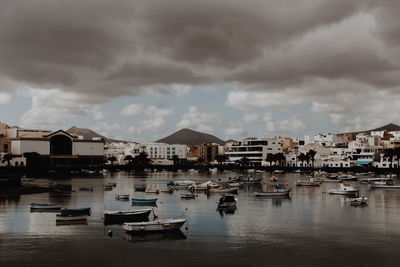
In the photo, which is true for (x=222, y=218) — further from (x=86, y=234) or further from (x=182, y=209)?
(x=86, y=234)

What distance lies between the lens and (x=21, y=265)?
3634 centimetres

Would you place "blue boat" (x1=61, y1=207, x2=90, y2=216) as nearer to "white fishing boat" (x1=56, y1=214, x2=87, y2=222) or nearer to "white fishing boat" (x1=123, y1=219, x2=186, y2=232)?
"white fishing boat" (x1=56, y1=214, x2=87, y2=222)

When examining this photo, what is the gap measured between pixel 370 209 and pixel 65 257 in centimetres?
5351

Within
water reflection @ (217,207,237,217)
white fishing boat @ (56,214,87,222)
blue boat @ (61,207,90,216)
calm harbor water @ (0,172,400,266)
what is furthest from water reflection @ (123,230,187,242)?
water reflection @ (217,207,237,217)

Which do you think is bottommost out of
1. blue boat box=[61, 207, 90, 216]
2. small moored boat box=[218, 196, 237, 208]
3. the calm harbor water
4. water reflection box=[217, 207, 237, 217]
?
the calm harbor water

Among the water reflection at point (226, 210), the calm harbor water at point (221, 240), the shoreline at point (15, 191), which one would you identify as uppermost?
the shoreline at point (15, 191)

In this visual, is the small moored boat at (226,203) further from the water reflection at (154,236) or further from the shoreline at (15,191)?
the shoreline at (15,191)

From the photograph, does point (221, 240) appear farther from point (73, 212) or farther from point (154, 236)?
point (73, 212)

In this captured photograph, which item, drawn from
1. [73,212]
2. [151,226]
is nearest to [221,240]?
[151,226]

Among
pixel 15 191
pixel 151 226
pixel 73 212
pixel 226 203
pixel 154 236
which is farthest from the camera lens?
pixel 15 191

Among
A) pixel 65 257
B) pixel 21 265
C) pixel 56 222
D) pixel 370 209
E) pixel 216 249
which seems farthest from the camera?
pixel 370 209

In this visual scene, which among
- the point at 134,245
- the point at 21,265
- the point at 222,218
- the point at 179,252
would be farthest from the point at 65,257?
the point at 222,218

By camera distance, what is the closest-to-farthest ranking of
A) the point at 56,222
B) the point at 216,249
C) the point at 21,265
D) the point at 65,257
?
1. the point at 21,265
2. the point at 65,257
3. the point at 216,249
4. the point at 56,222

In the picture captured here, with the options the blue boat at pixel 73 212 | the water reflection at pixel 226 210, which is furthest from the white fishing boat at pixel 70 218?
the water reflection at pixel 226 210
